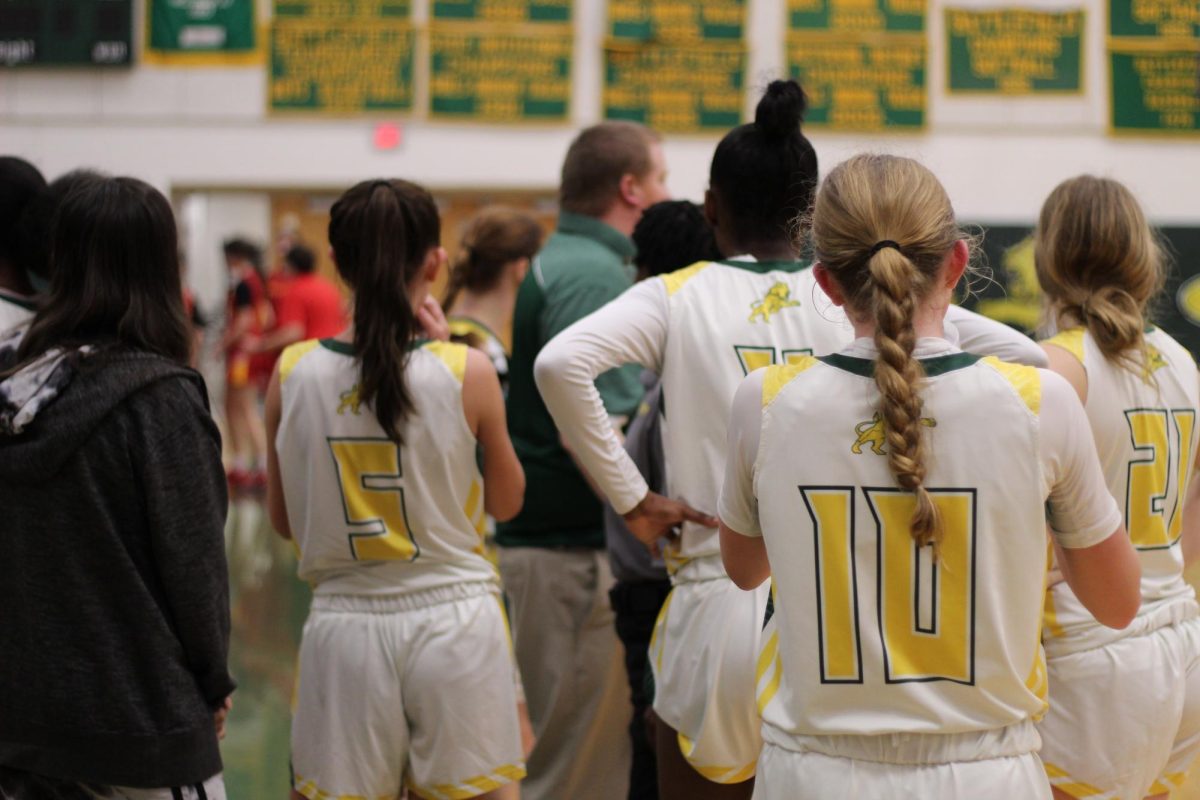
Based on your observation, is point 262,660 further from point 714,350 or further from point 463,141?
point 463,141

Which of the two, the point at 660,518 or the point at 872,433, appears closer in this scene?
the point at 872,433

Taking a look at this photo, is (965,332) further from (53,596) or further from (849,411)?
(53,596)

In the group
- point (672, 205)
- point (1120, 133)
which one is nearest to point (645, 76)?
point (1120, 133)

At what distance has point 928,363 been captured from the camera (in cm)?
152

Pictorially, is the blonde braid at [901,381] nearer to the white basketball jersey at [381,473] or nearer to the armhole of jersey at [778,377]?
the armhole of jersey at [778,377]

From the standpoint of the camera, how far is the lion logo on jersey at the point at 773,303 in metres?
2.17

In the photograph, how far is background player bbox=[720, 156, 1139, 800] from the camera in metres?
1.50

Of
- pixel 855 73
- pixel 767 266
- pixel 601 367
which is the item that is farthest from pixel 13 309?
pixel 855 73

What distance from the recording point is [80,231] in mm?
1960

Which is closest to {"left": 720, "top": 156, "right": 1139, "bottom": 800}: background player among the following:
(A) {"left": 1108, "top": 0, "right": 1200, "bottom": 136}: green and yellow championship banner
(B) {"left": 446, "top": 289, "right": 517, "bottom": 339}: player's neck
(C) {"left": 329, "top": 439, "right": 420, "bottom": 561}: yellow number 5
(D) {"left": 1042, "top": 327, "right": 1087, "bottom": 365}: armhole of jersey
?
(D) {"left": 1042, "top": 327, "right": 1087, "bottom": 365}: armhole of jersey

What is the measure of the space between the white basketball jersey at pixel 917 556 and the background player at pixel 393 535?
965mm

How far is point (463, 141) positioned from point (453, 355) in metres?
6.44

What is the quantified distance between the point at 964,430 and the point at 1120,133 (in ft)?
25.6

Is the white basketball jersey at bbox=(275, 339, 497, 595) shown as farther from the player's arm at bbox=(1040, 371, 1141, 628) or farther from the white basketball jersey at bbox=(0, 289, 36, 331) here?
the player's arm at bbox=(1040, 371, 1141, 628)
